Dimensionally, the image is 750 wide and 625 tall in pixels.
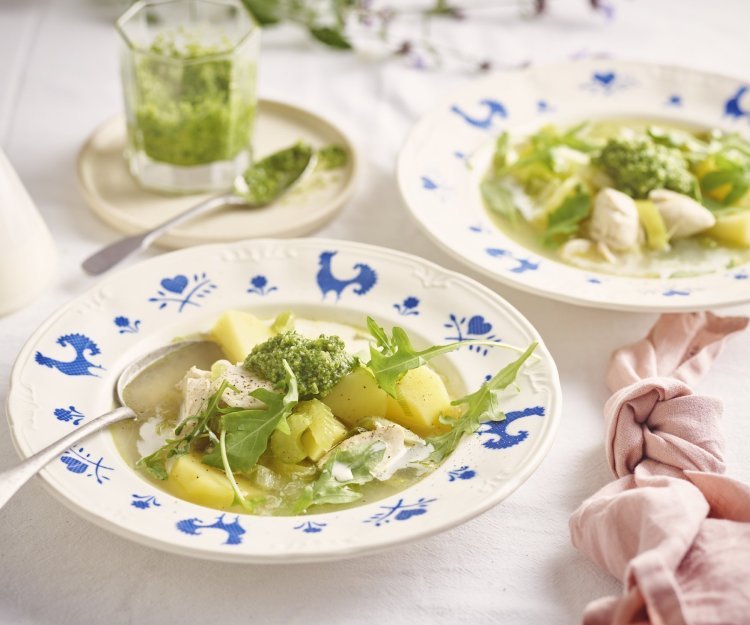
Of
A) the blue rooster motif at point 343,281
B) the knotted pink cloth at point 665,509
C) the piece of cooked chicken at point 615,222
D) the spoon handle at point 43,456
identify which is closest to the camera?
the knotted pink cloth at point 665,509

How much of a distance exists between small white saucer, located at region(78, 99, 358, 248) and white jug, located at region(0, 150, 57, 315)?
30cm

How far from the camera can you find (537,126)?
3.13 metres

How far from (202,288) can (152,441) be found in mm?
485

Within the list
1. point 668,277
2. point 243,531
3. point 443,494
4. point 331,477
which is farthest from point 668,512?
point 668,277

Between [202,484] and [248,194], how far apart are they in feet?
4.18

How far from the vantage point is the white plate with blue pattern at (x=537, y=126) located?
7.73 feet

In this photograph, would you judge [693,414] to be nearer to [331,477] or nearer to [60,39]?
[331,477]

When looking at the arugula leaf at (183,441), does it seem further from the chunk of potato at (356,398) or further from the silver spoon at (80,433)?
the chunk of potato at (356,398)

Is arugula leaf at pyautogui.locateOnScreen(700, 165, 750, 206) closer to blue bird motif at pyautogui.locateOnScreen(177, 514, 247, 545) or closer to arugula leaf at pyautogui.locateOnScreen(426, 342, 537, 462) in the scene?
arugula leaf at pyautogui.locateOnScreen(426, 342, 537, 462)

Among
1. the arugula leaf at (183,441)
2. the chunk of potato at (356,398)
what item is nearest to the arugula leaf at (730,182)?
the chunk of potato at (356,398)

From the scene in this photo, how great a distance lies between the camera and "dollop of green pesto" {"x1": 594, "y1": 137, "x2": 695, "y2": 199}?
2.69 meters

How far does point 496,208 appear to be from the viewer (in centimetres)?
276

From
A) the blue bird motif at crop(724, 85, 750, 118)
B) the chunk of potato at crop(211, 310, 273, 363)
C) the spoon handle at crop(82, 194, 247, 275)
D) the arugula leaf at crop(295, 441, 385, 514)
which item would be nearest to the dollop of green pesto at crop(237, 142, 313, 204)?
the spoon handle at crop(82, 194, 247, 275)

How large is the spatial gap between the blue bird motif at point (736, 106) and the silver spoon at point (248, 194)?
1304 millimetres
